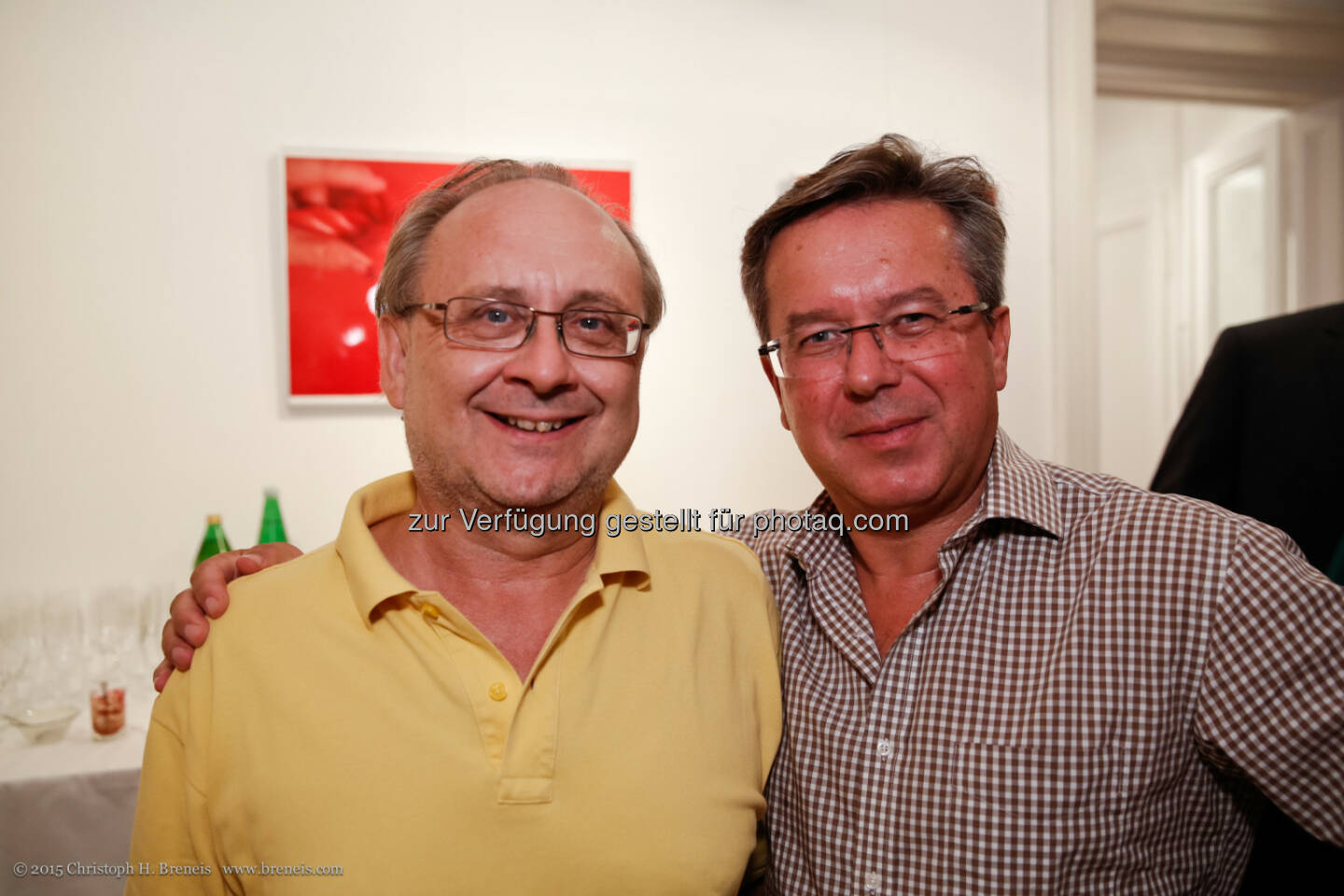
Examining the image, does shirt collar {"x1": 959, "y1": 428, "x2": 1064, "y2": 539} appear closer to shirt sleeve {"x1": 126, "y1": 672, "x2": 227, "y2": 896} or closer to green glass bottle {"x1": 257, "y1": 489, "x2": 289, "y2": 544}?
shirt sleeve {"x1": 126, "y1": 672, "x2": 227, "y2": 896}

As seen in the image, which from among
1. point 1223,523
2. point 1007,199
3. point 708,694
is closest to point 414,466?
point 708,694

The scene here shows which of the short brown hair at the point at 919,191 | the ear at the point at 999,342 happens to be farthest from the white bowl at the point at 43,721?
the ear at the point at 999,342

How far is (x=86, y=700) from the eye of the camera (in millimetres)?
2367

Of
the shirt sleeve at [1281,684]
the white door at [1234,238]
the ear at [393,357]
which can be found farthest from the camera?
the white door at [1234,238]

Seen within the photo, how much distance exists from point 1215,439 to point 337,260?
2487 mm

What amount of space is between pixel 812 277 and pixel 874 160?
8.6 inches

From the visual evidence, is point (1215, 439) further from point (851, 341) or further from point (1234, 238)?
point (1234, 238)

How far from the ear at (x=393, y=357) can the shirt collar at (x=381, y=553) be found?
0.49ft

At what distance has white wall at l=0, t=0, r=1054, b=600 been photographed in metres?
2.51

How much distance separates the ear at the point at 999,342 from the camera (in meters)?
1.54

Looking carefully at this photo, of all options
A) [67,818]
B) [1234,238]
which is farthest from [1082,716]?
[1234,238]

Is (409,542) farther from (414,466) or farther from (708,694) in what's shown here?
(708,694)

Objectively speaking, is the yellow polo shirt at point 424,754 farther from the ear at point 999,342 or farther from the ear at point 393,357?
the ear at point 999,342

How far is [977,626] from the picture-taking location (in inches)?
52.4
